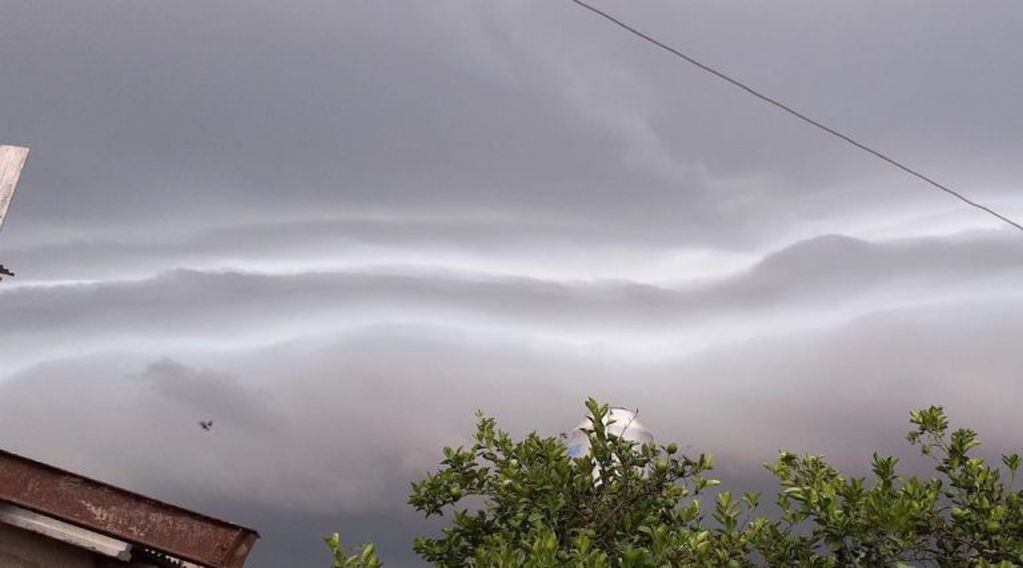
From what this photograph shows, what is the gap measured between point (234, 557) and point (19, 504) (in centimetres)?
213

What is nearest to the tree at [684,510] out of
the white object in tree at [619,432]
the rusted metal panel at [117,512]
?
the rusted metal panel at [117,512]

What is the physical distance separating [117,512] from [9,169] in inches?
204

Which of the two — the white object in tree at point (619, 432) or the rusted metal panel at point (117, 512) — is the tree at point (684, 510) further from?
the white object in tree at point (619, 432)

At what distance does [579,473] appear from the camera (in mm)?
13328

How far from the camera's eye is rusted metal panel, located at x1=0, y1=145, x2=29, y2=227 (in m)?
13.1

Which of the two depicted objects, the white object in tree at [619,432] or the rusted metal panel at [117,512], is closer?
the rusted metal panel at [117,512]

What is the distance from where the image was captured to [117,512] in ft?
35.0

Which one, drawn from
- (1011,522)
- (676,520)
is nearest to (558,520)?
(676,520)

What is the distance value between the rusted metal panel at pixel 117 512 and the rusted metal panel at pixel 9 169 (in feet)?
12.8

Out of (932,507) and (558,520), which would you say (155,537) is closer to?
(558,520)

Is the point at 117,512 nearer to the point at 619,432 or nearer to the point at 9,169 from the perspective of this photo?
the point at 9,169

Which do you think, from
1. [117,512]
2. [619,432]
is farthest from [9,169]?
[619,432]

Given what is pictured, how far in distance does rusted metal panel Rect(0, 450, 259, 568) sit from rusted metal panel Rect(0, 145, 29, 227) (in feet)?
12.8

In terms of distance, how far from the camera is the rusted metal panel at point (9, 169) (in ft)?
43.1
